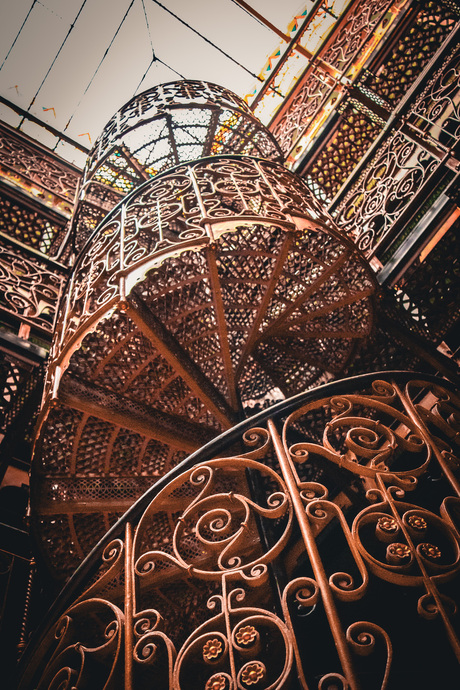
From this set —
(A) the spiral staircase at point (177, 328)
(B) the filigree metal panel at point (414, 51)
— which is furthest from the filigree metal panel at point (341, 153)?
(A) the spiral staircase at point (177, 328)

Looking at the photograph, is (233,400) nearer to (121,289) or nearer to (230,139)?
(121,289)

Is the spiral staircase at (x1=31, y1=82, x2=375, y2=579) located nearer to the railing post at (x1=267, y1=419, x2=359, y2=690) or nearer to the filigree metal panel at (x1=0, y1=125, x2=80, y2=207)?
the railing post at (x1=267, y1=419, x2=359, y2=690)

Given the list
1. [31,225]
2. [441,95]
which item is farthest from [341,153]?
[31,225]

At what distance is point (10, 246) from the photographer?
5473mm

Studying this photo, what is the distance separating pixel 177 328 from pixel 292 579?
7.08 feet

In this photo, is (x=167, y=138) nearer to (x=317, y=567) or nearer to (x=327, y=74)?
(x=327, y=74)

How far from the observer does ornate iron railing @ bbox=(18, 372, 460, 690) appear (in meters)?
1.53

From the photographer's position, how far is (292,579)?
8.15 feet

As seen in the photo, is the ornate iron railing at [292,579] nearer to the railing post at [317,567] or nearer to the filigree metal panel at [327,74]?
the railing post at [317,567]

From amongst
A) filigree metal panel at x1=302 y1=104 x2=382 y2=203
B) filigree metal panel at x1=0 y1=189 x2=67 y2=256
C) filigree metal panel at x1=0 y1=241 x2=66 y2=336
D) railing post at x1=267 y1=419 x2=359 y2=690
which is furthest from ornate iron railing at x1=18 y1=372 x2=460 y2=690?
filigree metal panel at x1=302 y1=104 x2=382 y2=203

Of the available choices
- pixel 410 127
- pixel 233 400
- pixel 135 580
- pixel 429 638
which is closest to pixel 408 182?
pixel 410 127

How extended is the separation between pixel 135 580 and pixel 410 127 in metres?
5.05

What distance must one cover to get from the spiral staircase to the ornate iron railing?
0.66m

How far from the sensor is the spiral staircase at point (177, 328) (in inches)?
137
